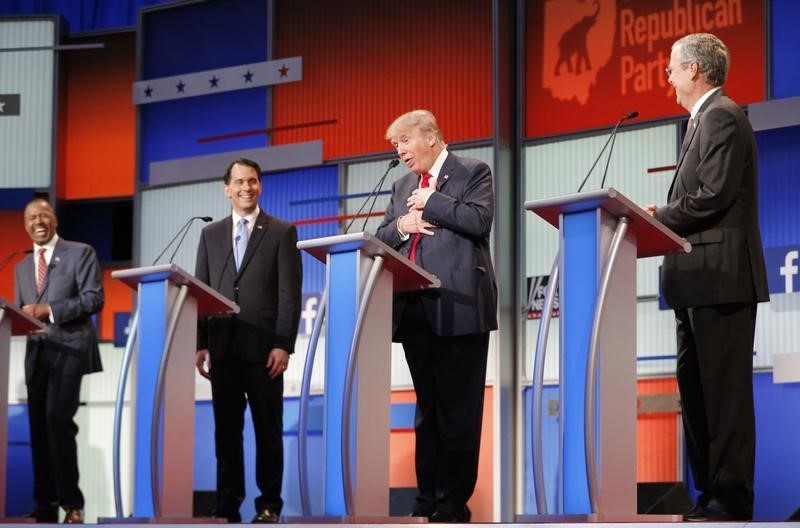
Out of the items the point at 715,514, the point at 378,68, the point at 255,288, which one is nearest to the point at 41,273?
the point at 255,288

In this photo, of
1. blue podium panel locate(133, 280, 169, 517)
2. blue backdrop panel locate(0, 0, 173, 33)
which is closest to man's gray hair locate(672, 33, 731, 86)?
blue podium panel locate(133, 280, 169, 517)

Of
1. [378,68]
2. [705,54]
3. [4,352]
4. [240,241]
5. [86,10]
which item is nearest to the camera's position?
[705,54]

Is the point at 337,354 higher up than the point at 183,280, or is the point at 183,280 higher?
the point at 183,280

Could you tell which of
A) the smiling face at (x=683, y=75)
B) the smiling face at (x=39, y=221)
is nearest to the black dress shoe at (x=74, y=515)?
the smiling face at (x=39, y=221)

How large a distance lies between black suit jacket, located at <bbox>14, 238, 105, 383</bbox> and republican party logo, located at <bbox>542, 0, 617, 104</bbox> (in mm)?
2427

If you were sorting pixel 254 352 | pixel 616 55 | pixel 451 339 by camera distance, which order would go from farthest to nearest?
pixel 616 55, pixel 254 352, pixel 451 339

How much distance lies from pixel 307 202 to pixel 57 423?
74.8 inches

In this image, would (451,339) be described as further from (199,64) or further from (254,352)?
(199,64)

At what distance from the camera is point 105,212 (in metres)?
7.62

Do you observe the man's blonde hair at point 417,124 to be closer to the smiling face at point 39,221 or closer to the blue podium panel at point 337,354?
the blue podium panel at point 337,354

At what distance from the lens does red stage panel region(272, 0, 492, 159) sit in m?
6.24

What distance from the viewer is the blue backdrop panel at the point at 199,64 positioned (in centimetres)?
688

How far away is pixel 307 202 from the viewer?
21.6ft

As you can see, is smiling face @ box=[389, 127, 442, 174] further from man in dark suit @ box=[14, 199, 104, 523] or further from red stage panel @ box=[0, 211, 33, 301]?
red stage panel @ box=[0, 211, 33, 301]
